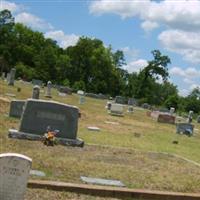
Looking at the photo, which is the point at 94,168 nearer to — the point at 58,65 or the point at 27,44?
the point at 58,65

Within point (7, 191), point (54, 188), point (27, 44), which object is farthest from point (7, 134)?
point (27, 44)

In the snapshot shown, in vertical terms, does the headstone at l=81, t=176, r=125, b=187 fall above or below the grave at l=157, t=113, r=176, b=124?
below

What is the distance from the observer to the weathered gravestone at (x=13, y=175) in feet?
23.2

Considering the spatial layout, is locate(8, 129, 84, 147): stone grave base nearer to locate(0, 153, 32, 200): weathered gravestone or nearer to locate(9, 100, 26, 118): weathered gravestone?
locate(9, 100, 26, 118): weathered gravestone

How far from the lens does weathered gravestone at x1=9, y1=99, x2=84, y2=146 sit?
14821 mm

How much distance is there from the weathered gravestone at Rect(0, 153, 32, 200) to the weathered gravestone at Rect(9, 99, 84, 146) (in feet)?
Answer: 24.3

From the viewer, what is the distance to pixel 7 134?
14.7 meters

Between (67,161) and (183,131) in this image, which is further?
(183,131)

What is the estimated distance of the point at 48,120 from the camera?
15.0 m

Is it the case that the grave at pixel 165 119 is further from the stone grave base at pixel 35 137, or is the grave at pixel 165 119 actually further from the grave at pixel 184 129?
the stone grave base at pixel 35 137

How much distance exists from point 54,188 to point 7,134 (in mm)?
5749

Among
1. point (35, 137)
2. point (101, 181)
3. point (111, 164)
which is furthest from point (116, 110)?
point (101, 181)

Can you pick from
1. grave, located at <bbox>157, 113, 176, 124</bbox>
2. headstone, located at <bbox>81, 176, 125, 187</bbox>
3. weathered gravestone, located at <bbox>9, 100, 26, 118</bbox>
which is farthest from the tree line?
headstone, located at <bbox>81, 176, 125, 187</bbox>

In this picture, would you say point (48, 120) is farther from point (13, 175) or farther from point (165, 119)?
point (165, 119)
